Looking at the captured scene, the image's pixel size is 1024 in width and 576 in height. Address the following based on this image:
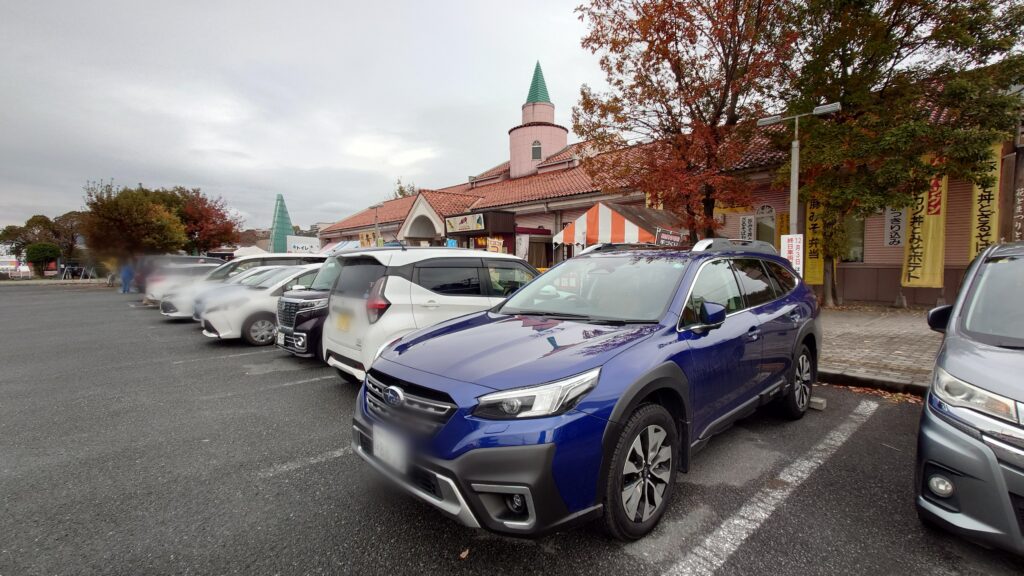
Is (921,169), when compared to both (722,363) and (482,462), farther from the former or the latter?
(482,462)

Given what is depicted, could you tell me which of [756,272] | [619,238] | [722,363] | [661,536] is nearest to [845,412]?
[756,272]

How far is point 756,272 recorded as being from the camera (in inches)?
161

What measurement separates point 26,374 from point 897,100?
16.8 meters

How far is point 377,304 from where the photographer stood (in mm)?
4645

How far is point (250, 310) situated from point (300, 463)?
5.76 metres

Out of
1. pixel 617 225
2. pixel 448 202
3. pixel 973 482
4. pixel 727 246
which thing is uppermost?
pixel 448 202

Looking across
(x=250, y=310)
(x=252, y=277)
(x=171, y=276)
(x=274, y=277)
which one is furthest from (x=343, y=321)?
(x=171, y=276)

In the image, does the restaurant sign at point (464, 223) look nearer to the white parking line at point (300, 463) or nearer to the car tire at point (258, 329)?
the car tire at point (258, 329)

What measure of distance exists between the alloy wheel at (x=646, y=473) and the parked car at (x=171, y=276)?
1441cm

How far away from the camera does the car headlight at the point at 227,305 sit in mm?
8180

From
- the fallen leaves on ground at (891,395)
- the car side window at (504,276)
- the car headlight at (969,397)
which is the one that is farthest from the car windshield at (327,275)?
the fallen leaves on ground at (891,395)

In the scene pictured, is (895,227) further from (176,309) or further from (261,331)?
(176,309)

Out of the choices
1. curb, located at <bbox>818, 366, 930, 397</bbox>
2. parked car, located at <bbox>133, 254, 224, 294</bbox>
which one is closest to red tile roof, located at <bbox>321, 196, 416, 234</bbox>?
parked car, located at <bbox>133, 254, 224, 294</bbox>

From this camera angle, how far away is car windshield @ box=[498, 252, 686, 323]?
122 inches
